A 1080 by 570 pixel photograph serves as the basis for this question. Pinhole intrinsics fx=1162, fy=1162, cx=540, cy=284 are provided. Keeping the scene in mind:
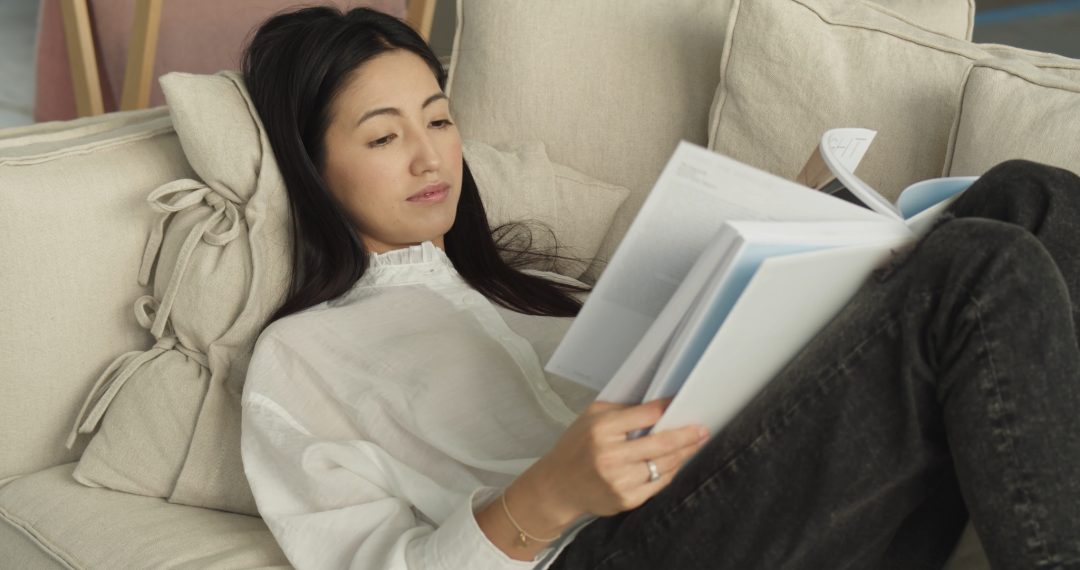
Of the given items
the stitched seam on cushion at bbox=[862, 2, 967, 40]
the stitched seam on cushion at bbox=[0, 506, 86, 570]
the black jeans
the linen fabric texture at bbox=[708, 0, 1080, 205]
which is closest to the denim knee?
the black jeans

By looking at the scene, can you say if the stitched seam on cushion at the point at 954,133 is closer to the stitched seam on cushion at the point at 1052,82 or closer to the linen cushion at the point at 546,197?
the stitched seam on cushion at the point at 1052,82

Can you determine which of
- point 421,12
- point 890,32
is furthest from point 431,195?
point 421,12

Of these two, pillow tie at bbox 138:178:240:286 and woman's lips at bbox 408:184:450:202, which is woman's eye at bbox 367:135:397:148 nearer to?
woman's lips at bbox 408:184:450:202

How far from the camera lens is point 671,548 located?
1.13 m

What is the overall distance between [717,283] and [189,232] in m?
0.92

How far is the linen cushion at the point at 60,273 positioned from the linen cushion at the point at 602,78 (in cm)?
59

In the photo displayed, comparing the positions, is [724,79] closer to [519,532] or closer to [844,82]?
[844,82]

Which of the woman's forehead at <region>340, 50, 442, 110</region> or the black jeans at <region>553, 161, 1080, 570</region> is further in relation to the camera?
the woman's forehead at <region>340, 50, 442, 110</region>

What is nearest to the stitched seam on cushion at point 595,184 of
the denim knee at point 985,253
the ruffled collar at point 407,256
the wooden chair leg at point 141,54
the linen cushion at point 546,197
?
the linen cushion at point 546,197

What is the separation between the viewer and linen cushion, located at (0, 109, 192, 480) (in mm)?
1512

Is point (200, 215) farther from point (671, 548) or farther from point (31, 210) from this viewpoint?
point (671, 548)

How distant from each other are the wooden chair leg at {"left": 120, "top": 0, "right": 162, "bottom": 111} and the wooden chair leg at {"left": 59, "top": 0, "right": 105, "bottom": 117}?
0.25 ft

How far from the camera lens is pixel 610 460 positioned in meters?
1.02

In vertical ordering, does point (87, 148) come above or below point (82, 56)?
above
